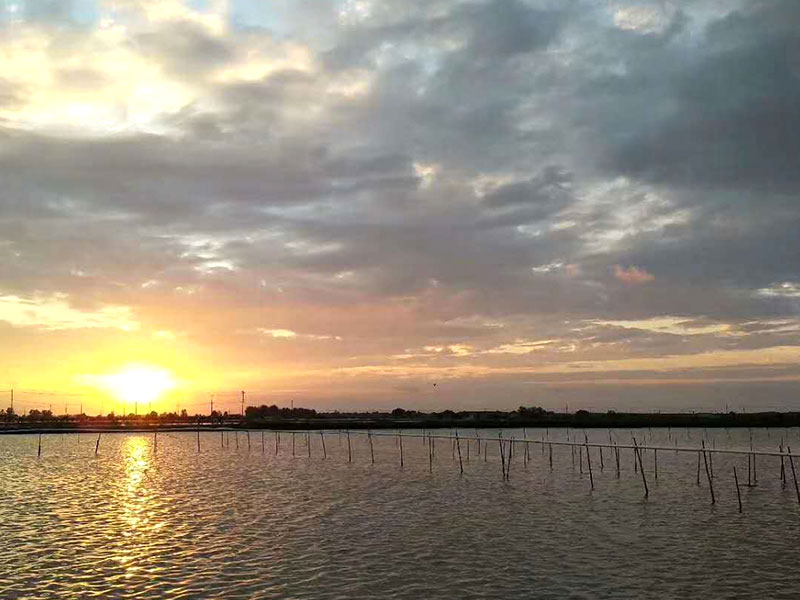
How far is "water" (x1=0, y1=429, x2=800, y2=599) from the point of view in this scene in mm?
26922

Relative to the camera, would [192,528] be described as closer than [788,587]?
No

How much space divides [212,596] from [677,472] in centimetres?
6135

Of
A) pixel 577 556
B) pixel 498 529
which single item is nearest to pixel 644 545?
pixel 577 556

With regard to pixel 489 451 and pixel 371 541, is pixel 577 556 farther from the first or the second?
pixel 489 451

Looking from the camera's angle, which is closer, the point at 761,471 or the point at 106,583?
the point at 106,583

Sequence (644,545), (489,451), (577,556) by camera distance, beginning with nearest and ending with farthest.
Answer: (577,556)
(644,545)
(489,451)

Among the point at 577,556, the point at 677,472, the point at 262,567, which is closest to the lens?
the point at 262,567

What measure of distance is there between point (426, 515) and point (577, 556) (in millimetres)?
13610

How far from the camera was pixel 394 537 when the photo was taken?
3606 centimetres

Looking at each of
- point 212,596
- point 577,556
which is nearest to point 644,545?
point 577,556

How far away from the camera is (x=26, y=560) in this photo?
3117cm

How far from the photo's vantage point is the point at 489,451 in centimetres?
10881

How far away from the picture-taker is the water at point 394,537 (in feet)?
88.3

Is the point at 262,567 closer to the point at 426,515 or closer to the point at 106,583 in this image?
the point at 106,583
